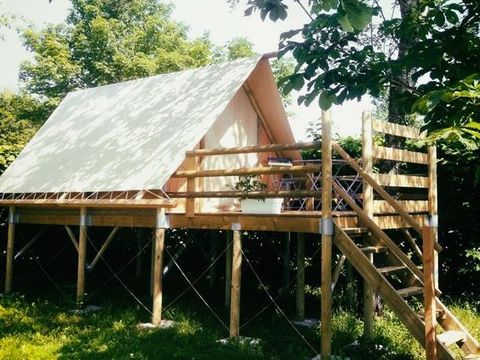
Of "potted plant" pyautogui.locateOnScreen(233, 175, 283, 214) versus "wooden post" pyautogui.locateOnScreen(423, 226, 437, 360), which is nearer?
"wooden post" pyautogui.locateOnScreen(423, 226, 437, 360)

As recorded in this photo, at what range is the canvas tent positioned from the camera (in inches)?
334

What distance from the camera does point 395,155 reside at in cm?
706

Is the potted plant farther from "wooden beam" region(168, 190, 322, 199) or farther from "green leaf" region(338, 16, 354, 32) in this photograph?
"green leaf" region(338, 16, 354, 32)

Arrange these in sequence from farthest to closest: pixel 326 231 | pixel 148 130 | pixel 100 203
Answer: pixel 148 130, pixel 100 203, pixel 326 231

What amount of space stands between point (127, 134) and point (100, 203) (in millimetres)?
2106

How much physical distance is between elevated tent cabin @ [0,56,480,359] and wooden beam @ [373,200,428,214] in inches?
0.7

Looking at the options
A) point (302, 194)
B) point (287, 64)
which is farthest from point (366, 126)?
point (287, 64)

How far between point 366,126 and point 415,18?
8.79 ft

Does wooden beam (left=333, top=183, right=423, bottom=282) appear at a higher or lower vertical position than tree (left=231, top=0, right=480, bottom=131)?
lower

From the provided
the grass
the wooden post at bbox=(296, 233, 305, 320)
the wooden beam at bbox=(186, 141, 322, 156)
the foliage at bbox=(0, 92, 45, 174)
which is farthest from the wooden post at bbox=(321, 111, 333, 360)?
the foliage at bbox=(0, 92, 45, 174)

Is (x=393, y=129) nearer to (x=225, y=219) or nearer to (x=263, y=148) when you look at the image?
(x=263, y=148)

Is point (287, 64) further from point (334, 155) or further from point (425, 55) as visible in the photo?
point (425, 55)

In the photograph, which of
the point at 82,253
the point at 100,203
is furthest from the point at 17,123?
the point at 100,203

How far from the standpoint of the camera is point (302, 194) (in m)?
6.48
